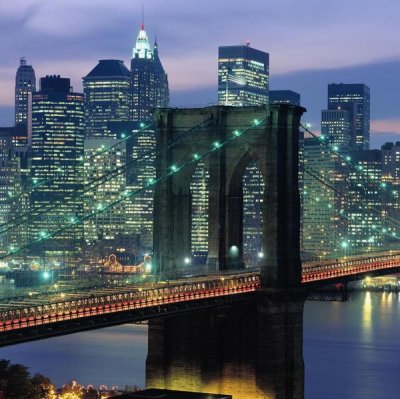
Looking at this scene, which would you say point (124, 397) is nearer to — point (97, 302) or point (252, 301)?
point (97, 302)

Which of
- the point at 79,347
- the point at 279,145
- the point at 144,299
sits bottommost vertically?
the point at 79,347

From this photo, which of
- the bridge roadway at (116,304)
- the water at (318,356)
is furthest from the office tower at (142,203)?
the bridge roadway at (116,304)

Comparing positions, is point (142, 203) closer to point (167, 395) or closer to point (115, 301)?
point (167, 395)

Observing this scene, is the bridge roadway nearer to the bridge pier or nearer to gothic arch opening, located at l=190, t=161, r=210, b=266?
the bridge pier

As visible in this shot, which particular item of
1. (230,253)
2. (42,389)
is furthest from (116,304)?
(230,253)

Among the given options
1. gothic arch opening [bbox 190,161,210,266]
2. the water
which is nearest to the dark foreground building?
the water

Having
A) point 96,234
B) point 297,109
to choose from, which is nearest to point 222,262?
point 297,109

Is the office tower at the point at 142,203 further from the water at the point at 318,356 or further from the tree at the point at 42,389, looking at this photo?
the tree at the point at 42,389
